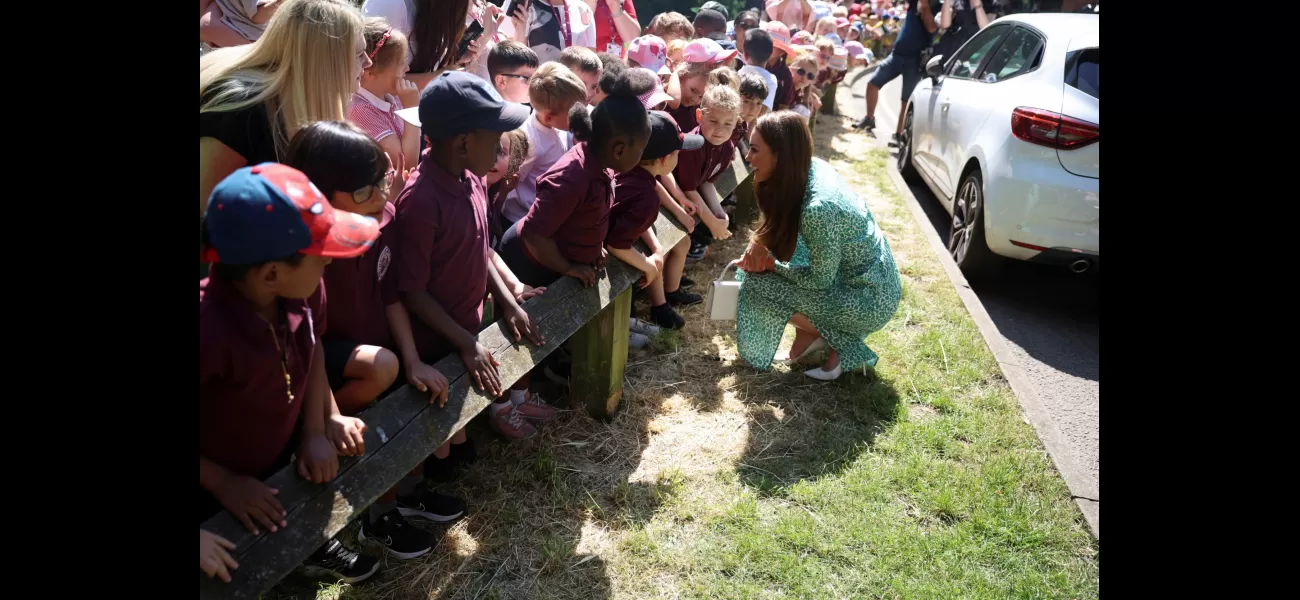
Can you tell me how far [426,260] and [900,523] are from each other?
202cm

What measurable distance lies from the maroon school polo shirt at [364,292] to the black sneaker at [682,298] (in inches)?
105

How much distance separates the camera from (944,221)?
24.8 feet

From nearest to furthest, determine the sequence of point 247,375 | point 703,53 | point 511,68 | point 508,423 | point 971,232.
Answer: point 247,375, point 508,423, point 511,68, point 703,53, point 971,232

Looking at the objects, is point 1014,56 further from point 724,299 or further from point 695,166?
point 724,299

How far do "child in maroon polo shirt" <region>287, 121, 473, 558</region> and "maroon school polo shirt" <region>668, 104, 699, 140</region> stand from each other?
8.90ft

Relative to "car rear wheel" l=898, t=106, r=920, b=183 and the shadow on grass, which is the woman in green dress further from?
"car rear wheel" l=898, t=106, r=920, b=183

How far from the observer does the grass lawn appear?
2.97m

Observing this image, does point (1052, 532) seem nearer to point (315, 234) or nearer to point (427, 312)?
point (427, 312)

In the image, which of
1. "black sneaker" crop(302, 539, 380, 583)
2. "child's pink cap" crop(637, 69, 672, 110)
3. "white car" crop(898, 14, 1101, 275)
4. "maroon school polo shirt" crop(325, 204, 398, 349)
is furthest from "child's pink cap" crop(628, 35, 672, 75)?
"black sneaker" crop(302, 539, 380, 583)

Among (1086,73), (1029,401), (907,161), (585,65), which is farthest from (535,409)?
(907,161)

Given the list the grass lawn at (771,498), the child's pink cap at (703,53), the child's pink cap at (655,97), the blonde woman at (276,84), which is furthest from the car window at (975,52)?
the blonde woman at (276,84)

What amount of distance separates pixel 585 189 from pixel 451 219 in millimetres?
814

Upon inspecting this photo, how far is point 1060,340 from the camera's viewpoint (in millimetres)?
5160

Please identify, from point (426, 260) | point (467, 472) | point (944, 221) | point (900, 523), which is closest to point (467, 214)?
point (426, 260)
